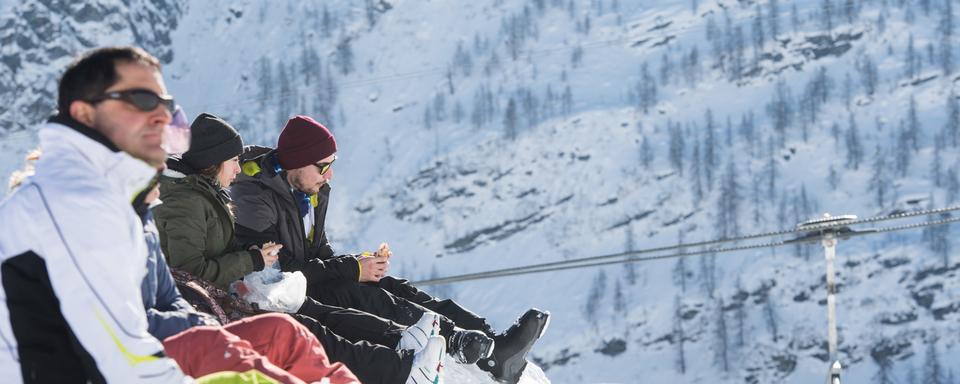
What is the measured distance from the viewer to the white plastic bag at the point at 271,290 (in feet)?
15.6

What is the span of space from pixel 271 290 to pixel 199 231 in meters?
0.37

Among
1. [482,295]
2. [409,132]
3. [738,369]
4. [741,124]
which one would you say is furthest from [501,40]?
[738,369]

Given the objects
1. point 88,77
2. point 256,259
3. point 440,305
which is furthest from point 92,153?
point 440,305

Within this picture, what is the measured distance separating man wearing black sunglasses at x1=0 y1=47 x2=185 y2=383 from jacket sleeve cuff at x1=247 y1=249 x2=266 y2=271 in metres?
2.02

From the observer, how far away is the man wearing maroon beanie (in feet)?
17.3

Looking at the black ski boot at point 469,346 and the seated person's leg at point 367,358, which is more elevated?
the seated person's leg at point 367,358

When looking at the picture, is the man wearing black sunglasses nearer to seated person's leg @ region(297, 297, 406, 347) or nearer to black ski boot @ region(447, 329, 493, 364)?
seated person's leg @ region(297, 297, 406, 347)

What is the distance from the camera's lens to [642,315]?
124438 mm

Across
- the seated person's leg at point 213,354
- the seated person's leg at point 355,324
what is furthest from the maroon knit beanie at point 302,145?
the seated person's leg at point 213,354

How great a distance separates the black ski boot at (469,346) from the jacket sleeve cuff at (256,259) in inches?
33.1

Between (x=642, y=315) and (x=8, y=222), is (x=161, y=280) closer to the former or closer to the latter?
(x=8, y=222)

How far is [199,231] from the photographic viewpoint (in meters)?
4.60

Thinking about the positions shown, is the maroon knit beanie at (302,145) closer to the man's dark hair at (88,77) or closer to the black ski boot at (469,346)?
the black ski boot at (469,346)

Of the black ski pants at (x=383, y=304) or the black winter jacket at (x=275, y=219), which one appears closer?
the black winter jacket at (x=275, y=219)
